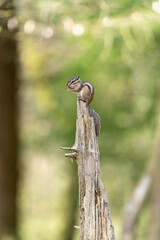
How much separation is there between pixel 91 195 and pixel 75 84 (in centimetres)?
57

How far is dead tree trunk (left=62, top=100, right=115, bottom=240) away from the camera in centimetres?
203

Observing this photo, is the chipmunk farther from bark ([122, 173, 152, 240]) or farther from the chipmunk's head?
bark ([122, 173, 152, 240])

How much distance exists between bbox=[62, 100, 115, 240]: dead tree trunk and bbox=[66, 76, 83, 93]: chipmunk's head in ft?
0.25

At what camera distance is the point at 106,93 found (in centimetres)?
923

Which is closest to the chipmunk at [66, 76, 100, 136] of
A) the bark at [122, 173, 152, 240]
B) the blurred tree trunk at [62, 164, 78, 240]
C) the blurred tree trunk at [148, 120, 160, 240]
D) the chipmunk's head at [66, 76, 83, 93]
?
the chipmunk's head at [66, 76, 83, 93]

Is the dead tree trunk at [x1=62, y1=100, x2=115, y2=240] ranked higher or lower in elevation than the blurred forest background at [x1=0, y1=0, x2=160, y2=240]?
lower

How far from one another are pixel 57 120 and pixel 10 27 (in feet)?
19.3

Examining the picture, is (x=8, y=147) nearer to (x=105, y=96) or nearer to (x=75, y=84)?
(x=105, y=96)

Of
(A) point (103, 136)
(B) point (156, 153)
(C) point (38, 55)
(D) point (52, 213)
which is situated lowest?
(D) point (52, 213)

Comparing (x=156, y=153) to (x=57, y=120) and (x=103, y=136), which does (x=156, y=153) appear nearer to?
(x=103, y=136)

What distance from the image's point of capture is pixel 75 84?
2.05m

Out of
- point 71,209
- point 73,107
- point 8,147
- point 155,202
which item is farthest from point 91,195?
point 71,209

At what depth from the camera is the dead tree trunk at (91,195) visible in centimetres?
203

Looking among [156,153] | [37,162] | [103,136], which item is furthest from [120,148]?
[37,162]
